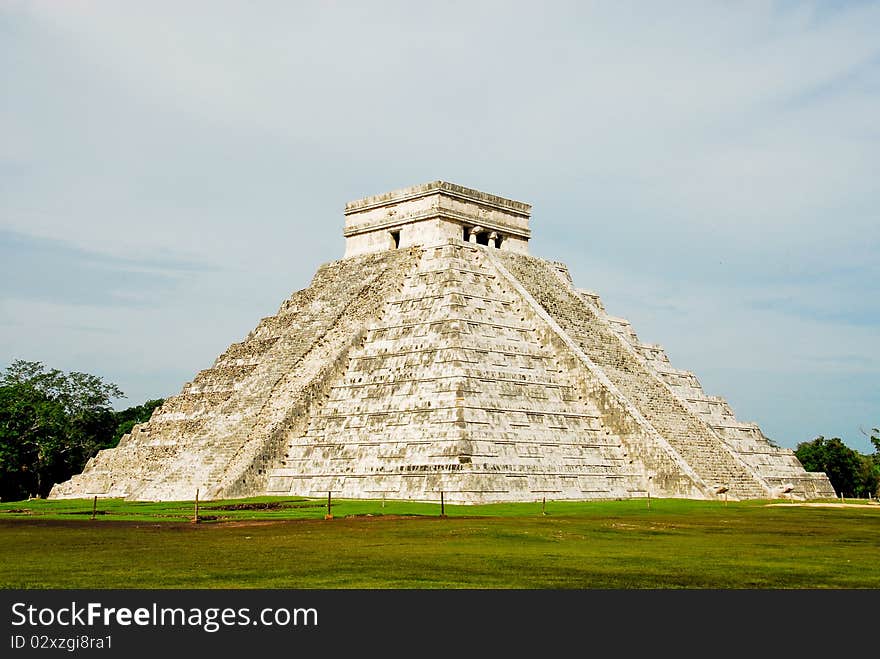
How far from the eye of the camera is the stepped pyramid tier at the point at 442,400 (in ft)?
96.1

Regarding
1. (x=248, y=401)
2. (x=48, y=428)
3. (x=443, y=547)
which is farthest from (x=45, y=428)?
(x=443, y=547)

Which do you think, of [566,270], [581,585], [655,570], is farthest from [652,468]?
[581,585]

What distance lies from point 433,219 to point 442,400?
989 cm

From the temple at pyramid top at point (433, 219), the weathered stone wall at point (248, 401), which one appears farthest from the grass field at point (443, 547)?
the temple at pyramid top at point (433, 219)

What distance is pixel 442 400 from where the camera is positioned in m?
29.4

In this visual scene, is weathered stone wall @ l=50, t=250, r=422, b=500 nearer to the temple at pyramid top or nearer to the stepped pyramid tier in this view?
the stepped pyramid tier

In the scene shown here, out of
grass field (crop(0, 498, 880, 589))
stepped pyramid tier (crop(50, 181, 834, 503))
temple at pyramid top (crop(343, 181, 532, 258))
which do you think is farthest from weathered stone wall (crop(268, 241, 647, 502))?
temple at pyramid top (crop(343, 181, 532, 258))

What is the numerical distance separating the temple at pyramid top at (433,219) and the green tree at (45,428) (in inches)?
775

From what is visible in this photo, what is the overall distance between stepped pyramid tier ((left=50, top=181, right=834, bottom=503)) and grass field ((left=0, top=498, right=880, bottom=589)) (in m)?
2.18

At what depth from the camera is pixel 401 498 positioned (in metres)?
28.2

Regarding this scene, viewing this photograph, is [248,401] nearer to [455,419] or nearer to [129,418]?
[455,419]

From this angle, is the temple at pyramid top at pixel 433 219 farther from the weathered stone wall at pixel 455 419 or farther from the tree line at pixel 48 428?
the tree line at pixel 48 428

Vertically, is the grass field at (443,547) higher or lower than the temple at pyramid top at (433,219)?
lower
